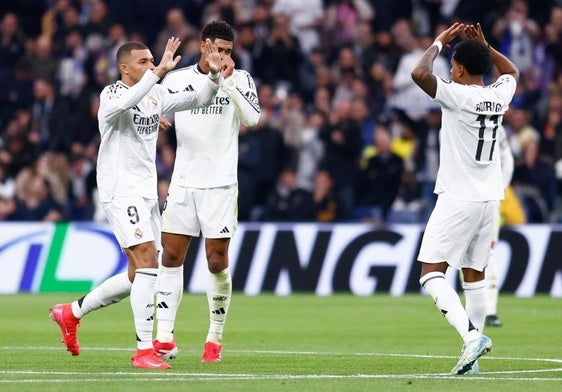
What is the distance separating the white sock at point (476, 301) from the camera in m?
11.0

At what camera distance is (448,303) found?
1039cm

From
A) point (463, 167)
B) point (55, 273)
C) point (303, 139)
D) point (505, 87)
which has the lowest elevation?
point (55, 273)

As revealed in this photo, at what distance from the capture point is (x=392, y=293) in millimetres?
20953

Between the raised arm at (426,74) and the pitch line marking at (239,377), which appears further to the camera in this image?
the raised arm at (426,74)

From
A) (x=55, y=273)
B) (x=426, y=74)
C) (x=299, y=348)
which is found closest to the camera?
(x=426, y=74)

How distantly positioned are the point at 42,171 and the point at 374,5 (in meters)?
7.28

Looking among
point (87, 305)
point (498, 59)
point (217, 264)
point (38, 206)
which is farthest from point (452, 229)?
point (38, 206)

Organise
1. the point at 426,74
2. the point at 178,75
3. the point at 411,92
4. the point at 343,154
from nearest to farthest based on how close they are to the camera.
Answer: the point at 426,74 → the point at 178,75 → the point at 343,154 → the point at 411,92

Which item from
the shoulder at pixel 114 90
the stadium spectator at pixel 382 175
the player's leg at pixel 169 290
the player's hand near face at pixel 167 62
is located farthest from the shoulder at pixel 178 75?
the stadium spectator at pixel 382 175

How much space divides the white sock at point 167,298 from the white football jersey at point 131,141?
0.75m

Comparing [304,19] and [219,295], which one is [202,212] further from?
[304,19]

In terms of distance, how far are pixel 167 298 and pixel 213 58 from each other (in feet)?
6.65

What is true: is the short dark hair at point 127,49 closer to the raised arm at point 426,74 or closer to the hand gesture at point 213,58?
the hand gesture at point 213,58

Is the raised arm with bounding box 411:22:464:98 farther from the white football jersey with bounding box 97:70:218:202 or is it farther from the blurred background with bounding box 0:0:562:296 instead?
the blurred background with bounding box 0:0:562:296
